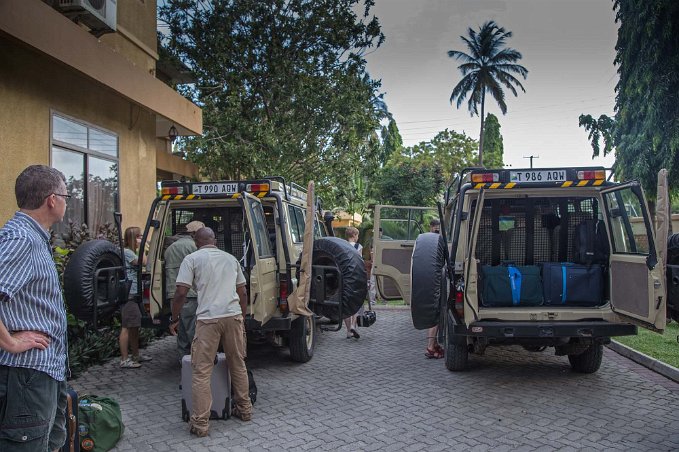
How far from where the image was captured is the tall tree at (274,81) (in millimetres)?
15555

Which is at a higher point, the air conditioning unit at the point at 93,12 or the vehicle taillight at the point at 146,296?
the air conditioning unit at the point at 93,12

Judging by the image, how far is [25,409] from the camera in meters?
2.42

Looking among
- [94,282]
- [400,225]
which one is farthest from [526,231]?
[94,282]

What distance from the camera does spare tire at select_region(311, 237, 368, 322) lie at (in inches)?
239

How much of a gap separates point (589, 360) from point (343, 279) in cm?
302

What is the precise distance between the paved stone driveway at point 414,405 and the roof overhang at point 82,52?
4.17 m

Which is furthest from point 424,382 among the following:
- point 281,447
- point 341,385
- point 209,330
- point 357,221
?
point 357,221

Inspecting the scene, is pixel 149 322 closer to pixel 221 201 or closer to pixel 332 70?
pixel 221 201

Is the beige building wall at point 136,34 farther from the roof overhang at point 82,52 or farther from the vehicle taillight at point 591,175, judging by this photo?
the vehicle taillight at point 591,175

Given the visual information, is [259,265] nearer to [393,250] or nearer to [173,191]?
[173,191]

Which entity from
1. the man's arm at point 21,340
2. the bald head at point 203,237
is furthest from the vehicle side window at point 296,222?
the man's arm at point 21,340

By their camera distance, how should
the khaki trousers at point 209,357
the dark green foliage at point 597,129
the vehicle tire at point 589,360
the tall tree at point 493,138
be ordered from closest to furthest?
the khaki trousers at point 209,357 < the vehicle tire at point 589,360 < the dark green foliage at point 597,129 < the tall tree at point 493,138

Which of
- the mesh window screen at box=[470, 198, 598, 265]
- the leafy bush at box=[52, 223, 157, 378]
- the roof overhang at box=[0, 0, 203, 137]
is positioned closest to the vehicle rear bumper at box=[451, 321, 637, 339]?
the mesh window screen at box=[470, 198, 598, 265]

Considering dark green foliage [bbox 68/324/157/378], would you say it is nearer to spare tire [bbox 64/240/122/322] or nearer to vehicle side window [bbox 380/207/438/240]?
spare tire [bbox 64/240/122/322]
